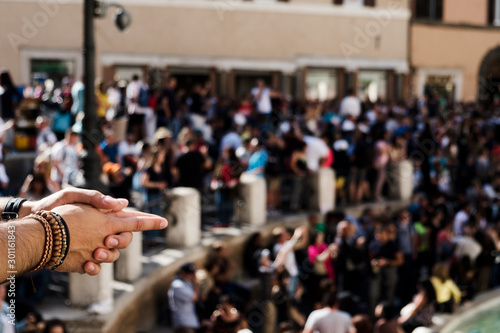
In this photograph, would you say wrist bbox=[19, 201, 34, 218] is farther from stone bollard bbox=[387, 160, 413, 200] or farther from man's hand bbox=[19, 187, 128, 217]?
stone bollard bbox=[387, 160, 413, 200]

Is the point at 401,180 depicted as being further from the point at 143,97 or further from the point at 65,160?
the point at 65,160

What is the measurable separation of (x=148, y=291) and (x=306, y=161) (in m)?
5.09

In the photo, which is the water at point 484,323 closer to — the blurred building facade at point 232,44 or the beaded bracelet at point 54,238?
the beaded bracelet at point 54,238

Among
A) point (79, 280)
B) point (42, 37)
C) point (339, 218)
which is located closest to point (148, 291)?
point (79, 280)

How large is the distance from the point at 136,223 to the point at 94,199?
176 millimetres

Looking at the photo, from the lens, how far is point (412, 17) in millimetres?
27141

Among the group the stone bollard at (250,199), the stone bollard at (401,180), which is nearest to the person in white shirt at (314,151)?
the stone bollard at (250,199)

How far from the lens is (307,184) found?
14266mm

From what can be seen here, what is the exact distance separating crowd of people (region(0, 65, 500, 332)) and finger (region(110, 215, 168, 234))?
5.30 m

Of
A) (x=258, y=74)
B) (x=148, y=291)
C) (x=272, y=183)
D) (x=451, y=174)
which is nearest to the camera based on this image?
(x=148, y=291)

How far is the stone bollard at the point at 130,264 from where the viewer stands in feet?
29.2

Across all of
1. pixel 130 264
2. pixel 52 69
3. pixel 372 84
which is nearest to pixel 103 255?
pixel 130 264

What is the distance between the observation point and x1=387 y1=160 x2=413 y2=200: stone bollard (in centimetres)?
1614

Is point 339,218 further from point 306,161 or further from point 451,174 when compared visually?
point 451,174
